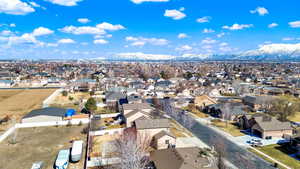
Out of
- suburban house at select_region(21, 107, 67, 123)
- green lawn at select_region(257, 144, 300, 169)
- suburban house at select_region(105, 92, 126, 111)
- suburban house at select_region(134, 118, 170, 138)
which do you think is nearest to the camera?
green lawn at select_region(257, 144, 300, 169)

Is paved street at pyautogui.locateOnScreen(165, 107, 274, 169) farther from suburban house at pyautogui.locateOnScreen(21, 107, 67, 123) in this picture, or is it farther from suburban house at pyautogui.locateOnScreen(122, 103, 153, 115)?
suburban house at pyautogui.locateOnScreen(21, 107, 67, 123)

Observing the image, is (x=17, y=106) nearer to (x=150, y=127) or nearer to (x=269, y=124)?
(x=150, y=127)

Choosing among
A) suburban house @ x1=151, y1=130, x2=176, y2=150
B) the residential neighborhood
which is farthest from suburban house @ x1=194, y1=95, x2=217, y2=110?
suburban house @ x1=151, y1=130, x2=176, y2=150

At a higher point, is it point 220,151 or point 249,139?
point 220,151

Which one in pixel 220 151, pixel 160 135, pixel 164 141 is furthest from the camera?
pixel 160 135

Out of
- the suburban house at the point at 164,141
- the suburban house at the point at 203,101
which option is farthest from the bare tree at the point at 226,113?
the suburban house at the point at 164,141

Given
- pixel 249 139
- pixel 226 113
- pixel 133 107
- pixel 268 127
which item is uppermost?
pixel 133 107

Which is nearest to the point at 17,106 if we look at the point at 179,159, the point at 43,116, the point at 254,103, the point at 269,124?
the point at 43,116
